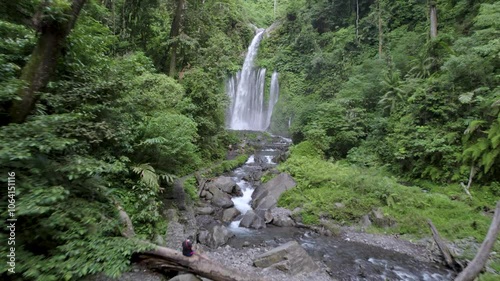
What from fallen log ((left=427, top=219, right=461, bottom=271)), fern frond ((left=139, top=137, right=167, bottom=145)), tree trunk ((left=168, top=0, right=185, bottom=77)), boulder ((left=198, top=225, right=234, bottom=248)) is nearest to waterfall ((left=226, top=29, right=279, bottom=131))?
tree trunk ((left=168, top=0, right=185, bottom=77))

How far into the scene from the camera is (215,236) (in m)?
8.26

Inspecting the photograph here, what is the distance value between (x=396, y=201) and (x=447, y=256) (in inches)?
115

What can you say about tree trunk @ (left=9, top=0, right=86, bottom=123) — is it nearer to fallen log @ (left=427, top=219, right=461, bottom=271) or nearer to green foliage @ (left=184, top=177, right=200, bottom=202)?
green foliage @ (left=184, top=177, right=200, bottom=202)

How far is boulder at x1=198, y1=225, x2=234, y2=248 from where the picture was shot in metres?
8.05

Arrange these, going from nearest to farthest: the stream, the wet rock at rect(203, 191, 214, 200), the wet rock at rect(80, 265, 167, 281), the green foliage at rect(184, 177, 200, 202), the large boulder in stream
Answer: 1. the wet rock at rect(80, 265, 167, 281)
2. the stream
3. the green foliage at rect(184, 177, 200, 202)
4. the large boulder in stream
5. the wet rock at rect(203, 191, 214, 200)

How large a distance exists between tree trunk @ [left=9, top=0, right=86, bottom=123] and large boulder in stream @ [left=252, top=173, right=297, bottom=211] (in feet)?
27.7

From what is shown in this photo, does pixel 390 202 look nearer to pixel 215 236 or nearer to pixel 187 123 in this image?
pixel 215 236

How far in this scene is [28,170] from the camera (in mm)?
3895

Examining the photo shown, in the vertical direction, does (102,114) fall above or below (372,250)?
above

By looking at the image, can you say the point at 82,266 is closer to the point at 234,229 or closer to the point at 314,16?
the point at 234,229

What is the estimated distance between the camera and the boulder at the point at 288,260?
666cm

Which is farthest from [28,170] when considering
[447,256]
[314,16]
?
[314,16]

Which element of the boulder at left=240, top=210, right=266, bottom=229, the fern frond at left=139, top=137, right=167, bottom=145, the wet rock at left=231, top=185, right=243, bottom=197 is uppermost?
the fern frond at left=139, top=137, right=167, bottom=145

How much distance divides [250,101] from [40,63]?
26703 mm
